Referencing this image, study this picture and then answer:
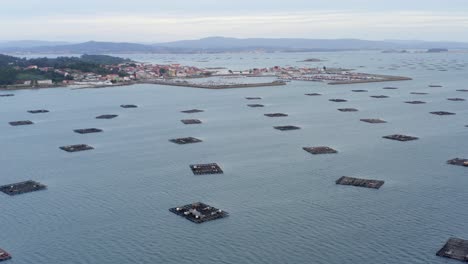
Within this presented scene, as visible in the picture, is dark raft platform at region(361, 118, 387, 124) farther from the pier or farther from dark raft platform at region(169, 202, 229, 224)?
the pier

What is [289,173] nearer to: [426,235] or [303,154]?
[303,154]

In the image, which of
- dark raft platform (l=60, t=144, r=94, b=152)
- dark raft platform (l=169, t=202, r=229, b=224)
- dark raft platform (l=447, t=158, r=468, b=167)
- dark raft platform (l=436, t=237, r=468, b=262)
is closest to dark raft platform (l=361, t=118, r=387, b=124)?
dark raft platform (l=447, t=158, r=468, b=167)

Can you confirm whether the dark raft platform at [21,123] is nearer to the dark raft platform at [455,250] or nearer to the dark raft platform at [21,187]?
the dark raft platform at [21,187]

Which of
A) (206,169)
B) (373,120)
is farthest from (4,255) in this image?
(373,120)

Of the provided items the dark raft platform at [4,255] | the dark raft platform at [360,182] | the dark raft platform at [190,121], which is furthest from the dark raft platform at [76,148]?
the dark raft platform at [360,182]

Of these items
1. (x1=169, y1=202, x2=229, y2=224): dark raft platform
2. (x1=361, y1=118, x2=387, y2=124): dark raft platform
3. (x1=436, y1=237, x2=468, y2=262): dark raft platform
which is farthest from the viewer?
(x1=361, y1=118, x2=387, y2=124): dark raft platform

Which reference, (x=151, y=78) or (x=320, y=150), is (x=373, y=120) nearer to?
(x=320, y=150)

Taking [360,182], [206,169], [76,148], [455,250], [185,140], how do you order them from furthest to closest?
[185,140] → [76,148] → [206,169] → [360,182] → [455,250]
